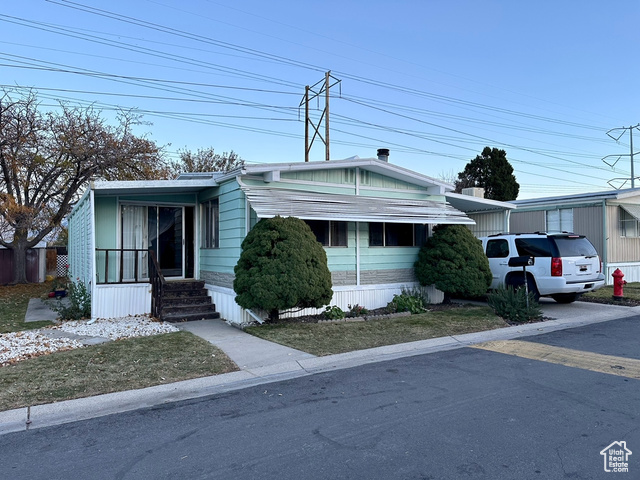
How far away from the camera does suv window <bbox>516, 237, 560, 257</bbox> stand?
36.9ft

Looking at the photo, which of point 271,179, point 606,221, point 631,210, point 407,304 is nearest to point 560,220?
point 606,221

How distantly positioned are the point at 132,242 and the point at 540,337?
9594mm

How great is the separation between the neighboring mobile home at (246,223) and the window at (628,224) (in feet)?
27.0

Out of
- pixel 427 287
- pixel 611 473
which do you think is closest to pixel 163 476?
pixel 611 473

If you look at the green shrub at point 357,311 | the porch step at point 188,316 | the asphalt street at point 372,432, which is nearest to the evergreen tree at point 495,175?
the green shrub at point 357,311

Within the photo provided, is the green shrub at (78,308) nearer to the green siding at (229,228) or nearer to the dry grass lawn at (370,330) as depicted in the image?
the green siding at (229,228)

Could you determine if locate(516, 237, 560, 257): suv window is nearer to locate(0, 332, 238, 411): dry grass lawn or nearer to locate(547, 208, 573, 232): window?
locate(547, 208, 573, 232): window

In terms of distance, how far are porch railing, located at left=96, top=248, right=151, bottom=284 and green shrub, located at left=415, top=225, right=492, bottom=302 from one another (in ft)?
22.9

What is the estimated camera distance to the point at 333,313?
1061 centimetres

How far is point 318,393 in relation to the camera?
18.6ft

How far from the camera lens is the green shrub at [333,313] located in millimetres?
10545

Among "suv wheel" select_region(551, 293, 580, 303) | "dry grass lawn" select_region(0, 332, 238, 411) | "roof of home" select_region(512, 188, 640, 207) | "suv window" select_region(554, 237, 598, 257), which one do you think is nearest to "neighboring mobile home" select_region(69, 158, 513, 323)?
"suv window" select_region(554, 237, 598, 257)

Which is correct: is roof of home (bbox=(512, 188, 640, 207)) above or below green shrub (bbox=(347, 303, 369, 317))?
above

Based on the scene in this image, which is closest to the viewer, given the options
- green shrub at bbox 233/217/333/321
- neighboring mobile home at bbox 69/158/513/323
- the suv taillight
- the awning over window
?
green shrub at bbox 233/217/333/321
